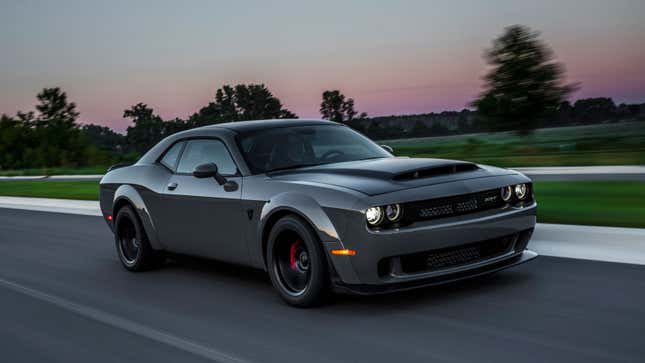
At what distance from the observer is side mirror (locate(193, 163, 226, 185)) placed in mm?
6461

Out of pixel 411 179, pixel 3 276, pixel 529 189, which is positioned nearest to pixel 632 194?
pixel 529 189

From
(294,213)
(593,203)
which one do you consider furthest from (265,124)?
(593,203)

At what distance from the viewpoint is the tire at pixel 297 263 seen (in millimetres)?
5473

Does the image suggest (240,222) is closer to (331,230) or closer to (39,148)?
(331,230)

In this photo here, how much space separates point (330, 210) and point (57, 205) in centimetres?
1355

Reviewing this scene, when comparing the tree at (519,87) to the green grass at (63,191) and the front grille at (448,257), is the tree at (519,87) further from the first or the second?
the front grille at (448,257)

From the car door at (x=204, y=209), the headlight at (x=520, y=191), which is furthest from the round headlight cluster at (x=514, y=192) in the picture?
the car door at (x=204, y=209)

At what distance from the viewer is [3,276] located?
8.30 meters

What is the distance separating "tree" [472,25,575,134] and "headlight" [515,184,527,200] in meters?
35.4

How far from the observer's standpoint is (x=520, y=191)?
5945 millimetres

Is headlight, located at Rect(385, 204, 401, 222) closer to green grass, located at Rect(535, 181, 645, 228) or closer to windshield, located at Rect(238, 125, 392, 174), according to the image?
windshield, located at Rect(238, 125, 392, 174)

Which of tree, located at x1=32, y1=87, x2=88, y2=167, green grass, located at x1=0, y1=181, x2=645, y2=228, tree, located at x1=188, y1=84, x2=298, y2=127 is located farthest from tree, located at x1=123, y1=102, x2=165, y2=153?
green grass, located at x1=0, y1=181, x2=645, y2=228

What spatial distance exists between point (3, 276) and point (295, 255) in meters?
3.96

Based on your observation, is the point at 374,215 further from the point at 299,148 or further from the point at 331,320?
the point at 299,148
